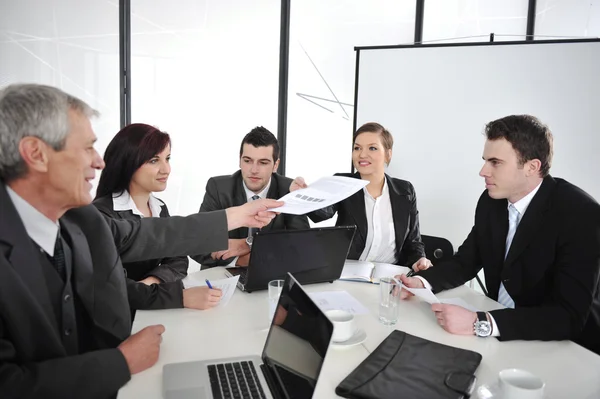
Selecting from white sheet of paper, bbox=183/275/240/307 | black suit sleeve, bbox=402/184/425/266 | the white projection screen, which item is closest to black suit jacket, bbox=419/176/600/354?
black suit sleeve, bbox=402/184/425/266

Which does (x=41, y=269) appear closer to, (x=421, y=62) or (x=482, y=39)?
(x=421, y=62)

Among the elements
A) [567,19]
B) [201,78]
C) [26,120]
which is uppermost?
[567,19]

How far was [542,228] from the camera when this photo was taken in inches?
68.9

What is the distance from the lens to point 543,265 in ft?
5.70

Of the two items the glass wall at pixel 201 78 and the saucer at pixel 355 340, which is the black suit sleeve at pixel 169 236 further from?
the glass wall at pixel 201 78

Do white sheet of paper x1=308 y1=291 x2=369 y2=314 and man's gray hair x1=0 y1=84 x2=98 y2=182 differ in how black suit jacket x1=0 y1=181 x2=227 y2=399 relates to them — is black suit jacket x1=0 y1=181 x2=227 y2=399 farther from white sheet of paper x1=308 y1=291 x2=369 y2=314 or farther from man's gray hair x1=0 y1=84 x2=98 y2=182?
white sheet of paper x1=308 y1=291 x2=369 y2=314

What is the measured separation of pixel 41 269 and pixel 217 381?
1.77ft

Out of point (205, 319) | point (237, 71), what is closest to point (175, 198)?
point (237, 71)

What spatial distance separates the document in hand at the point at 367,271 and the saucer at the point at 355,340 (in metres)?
0.56

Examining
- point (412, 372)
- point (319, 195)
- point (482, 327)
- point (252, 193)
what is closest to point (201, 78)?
point (252, 193)

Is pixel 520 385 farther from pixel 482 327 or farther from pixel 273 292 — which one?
pixel 273 292

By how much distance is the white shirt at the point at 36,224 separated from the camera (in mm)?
1145

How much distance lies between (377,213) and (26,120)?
2.09 metres

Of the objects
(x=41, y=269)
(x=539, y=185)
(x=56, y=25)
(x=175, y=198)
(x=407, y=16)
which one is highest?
(x=407, y=16)
